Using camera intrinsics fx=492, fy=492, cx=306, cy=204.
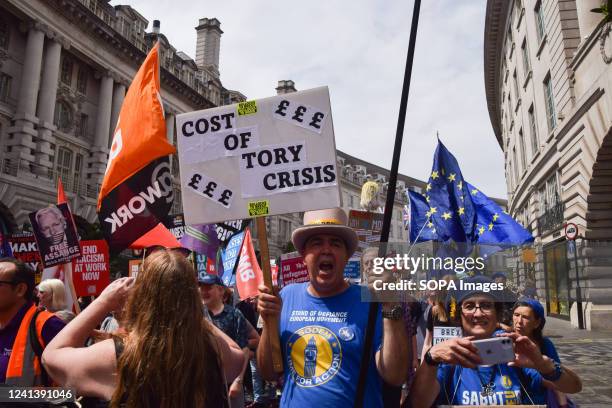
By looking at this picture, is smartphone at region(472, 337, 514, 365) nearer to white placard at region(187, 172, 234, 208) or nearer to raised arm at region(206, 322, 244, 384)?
raised arm at region(206, 322, 244, 384)

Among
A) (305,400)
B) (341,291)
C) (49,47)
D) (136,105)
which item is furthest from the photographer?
(49,47)

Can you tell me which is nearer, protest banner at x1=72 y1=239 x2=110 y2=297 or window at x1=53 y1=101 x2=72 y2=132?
protest banner at x1=72 y1=239 x2=110 y2=297

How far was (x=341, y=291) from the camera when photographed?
273 centimetres

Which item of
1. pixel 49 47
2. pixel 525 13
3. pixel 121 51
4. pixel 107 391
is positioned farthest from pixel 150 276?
pixel 121 51

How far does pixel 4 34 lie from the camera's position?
2428 cm

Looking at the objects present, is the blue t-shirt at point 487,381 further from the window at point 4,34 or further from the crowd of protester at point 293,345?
the window at point 4,34

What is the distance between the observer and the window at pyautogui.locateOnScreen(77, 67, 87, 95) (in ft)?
96.1

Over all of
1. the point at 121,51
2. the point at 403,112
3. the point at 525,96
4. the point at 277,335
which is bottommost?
the point at 277,335

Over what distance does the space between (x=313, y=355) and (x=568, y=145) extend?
1623cm

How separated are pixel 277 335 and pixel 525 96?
76.7 ft

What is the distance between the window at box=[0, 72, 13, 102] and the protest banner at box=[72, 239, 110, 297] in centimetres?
1895

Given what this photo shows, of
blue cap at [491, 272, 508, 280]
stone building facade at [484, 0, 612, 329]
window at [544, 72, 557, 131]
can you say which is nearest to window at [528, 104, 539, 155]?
stone building facade at [484, 0, 612, 329]

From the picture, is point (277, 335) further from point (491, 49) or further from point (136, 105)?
point (491, 49)

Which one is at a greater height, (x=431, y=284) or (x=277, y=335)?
(x=431, y=284)
